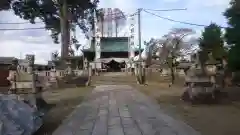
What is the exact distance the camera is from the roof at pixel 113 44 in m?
43.6

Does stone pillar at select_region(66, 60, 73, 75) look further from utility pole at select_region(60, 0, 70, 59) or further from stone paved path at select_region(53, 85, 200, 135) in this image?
stone paved path at select_region(53, 85, 200, 135)

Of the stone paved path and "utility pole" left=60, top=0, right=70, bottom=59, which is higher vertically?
"utility pole" left=60, top=0, right=70, bottom=59

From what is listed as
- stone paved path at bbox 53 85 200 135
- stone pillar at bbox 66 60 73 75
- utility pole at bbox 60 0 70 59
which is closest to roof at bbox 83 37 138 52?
utility pole at bbox 60 0 70 59

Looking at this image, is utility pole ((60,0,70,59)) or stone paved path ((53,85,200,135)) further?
utility pole ((60,0,70,59))

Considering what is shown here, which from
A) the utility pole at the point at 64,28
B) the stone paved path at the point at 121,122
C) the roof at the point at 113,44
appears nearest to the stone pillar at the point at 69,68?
the utility pole at the point at 64,28

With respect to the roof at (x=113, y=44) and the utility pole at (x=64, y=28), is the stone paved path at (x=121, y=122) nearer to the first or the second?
the utility pole at (x=64, y=28)

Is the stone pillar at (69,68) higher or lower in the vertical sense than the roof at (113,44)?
lower

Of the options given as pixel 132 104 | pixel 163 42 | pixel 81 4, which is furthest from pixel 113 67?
pixel 132 104

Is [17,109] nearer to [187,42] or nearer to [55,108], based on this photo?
[55,108]

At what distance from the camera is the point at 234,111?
959 cm

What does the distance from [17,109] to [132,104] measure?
5.74 metres

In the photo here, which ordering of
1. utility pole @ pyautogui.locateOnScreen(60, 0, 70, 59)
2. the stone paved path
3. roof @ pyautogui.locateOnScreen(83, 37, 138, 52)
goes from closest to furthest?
the stone paved path, utility pole @ pyautogui.locateOnScreen(60, 0, 70, 59), roof @ pyautogui.locateOnScreen(83, 37, 138, 52)

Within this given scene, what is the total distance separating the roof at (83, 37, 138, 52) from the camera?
143 ft

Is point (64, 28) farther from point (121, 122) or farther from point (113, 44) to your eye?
point (121, 122)
